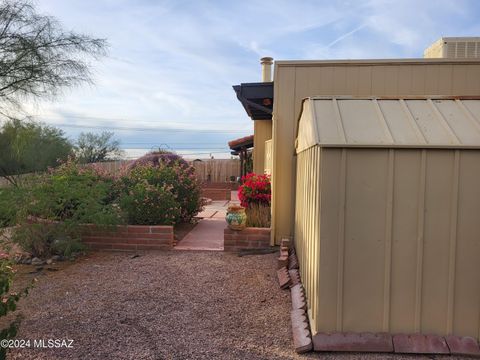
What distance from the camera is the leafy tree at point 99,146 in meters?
22.2

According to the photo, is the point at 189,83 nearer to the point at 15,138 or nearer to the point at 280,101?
the point at 15,138

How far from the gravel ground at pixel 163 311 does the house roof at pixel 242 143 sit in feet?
34.8

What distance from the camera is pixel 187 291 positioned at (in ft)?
14.9

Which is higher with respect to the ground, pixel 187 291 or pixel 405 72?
pixel 405 72

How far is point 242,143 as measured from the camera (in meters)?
16.4

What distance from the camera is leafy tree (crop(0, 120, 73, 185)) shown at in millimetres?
10758

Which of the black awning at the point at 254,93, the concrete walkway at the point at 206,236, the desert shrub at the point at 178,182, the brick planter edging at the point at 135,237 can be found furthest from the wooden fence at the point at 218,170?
the brick planter edging at the point at 135,237

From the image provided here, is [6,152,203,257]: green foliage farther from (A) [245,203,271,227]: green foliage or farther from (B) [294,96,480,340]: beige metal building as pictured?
(B) [294,96,480,340]: beige metal building

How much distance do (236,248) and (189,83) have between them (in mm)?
9098

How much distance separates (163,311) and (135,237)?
8.94ft

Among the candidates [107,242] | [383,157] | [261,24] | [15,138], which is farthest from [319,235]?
[15,138]

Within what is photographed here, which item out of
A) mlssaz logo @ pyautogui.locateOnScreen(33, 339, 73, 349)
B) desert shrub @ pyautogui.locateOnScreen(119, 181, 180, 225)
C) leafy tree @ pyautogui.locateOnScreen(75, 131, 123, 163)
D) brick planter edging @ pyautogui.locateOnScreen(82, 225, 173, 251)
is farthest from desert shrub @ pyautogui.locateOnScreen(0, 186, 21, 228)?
leafy tree @ pyautogui.locateOnScreen(75, 131, 123, 163)

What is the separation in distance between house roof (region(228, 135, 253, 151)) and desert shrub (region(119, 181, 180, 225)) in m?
9.23

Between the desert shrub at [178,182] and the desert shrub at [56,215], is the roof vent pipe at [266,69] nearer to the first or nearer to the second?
the desert shrub at [178,182]
